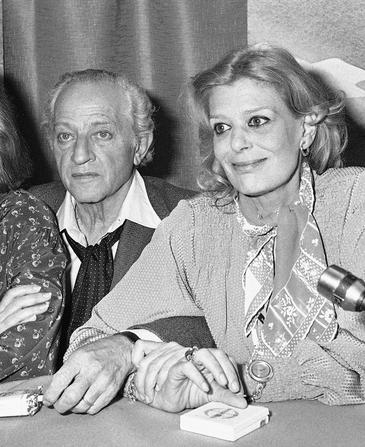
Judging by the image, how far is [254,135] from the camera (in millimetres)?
2002

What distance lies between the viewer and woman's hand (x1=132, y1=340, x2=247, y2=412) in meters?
1.61

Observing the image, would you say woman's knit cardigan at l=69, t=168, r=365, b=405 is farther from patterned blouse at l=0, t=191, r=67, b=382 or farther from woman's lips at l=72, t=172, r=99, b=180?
woman's lips at l=72, t=172, r=99, b=180

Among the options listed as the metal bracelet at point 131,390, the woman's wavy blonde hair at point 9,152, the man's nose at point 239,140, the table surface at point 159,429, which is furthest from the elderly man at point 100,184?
the table surface at point 159,429

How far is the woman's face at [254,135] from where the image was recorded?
2.00 metres

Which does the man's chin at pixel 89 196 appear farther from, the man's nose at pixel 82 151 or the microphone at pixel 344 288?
the microphone at pixel 344 288

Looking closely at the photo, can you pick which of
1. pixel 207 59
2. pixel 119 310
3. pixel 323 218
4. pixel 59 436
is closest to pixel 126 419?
pixel 59 436

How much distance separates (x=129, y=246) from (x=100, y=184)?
0.83ft

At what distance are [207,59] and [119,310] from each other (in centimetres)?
141

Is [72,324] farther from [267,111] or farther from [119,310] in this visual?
[267,111]

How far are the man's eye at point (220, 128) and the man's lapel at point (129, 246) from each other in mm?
607

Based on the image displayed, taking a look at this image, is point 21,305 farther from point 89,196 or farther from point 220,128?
point 220,128

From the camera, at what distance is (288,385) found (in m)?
1.65

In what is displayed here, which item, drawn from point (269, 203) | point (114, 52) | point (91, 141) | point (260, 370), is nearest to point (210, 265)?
point (269, 203)

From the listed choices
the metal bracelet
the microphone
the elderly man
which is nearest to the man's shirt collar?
the elderly man
